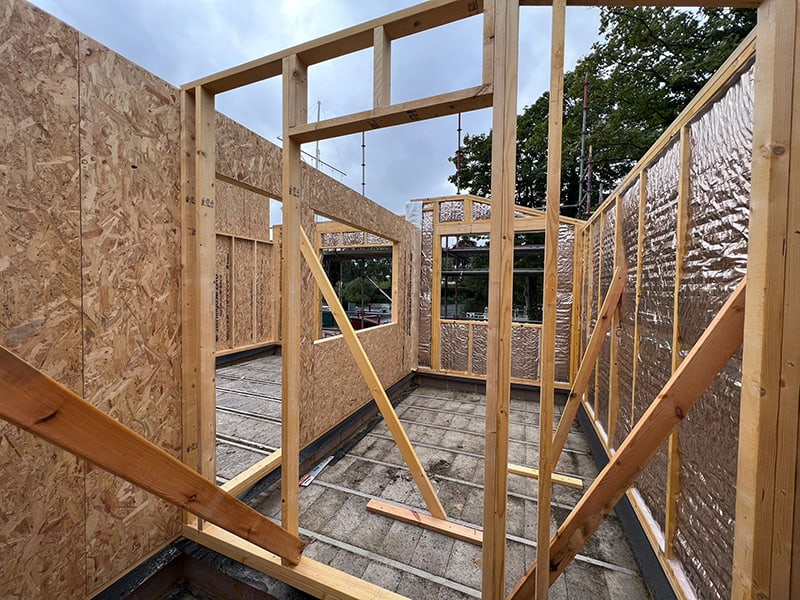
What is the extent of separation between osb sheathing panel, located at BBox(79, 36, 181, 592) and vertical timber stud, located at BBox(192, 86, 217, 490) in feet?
0.46

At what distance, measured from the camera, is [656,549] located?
177 cm

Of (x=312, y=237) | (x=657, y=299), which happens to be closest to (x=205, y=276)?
(x=312, y=237)

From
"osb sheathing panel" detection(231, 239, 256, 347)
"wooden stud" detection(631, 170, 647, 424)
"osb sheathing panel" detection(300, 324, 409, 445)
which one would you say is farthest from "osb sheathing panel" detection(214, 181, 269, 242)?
"wooden stud" detection(631, 170, 647, 424)

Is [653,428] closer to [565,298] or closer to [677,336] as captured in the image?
[677,336]

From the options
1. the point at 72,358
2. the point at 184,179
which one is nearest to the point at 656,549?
the point at 72,358

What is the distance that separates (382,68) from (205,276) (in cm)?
146

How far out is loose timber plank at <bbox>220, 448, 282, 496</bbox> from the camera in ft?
7.63

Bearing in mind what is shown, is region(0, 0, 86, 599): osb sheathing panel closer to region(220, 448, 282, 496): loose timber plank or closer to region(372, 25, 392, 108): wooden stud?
region(220, 448, 282, 496): loose timber plank

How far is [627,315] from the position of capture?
2.55 meters

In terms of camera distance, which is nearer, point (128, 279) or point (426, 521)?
point (128, 279)

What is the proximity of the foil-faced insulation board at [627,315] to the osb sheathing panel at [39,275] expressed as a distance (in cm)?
337

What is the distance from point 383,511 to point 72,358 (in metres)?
2.05

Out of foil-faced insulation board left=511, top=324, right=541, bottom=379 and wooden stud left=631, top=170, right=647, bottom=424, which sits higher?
wooden stud left=631, top=170, right=647, bottom=424

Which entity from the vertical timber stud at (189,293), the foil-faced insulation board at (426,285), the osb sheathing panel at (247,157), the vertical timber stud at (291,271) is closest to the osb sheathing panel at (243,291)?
the foil-faced insulation board at (426,285)
